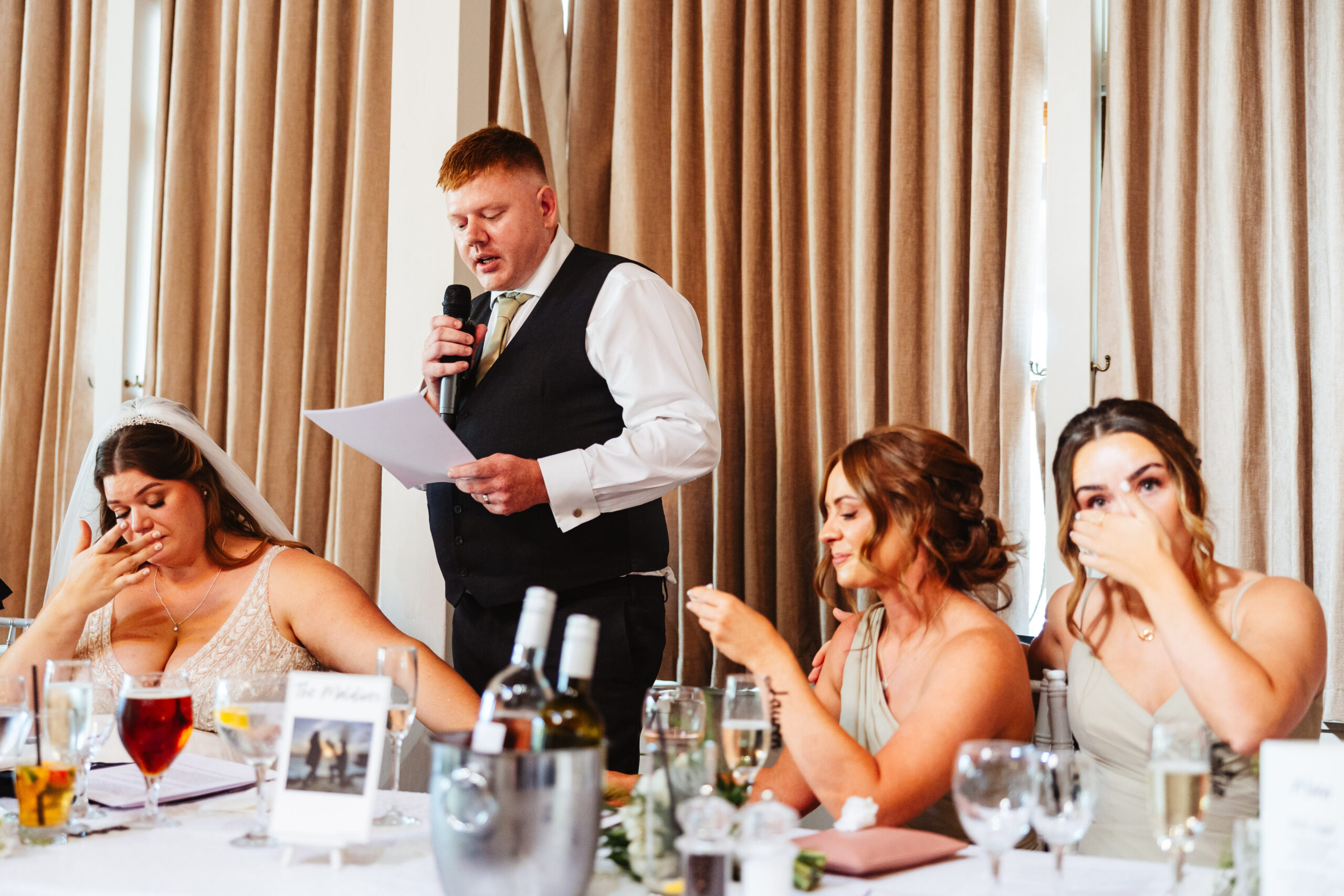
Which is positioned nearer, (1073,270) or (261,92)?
(1073,270)

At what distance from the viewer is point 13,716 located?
115 cm

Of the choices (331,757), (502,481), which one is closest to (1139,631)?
(502,481)

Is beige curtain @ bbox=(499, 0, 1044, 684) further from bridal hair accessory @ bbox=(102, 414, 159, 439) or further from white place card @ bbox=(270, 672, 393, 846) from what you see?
white place card @ bbox=(270, 672, 393, 846)

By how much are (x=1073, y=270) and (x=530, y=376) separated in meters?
1.16

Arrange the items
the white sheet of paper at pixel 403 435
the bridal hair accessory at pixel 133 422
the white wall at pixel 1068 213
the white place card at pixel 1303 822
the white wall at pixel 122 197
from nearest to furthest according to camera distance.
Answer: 1. the white place card at pixel 1303 822
2. the white sheet of paper at pixel 403 435
3. the bridal hair accessory at pixel 133 422
4. the white wall at pixel 1068 213
5. the white wall at pixel 122 197

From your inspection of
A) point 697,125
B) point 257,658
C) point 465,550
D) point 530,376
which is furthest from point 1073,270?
point 257,658

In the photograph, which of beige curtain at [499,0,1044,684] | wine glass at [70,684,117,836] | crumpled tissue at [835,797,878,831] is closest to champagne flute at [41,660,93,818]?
wine glass at [70,684,117,836]

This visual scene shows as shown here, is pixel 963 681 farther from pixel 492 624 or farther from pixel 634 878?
pixel 492 624

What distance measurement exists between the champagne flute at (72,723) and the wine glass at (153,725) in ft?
0.11

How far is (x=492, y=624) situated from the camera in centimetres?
226

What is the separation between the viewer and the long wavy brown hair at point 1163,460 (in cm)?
162

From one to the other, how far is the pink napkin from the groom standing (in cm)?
105

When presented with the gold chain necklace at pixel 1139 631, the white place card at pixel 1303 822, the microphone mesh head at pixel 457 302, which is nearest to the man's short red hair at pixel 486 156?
the microphone mesh head at pixel 457 302

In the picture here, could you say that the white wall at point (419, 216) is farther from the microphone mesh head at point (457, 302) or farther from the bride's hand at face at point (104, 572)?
the bride's hand at face at point (104, 572)
